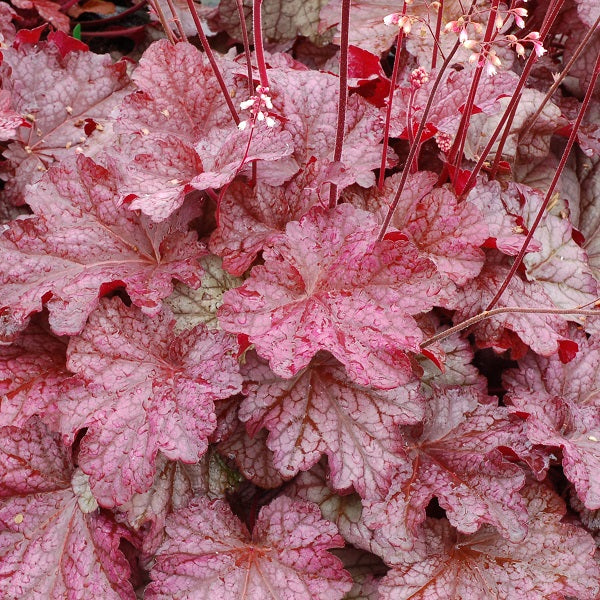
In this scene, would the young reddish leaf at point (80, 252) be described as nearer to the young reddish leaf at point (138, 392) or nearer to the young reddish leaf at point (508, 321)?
the young reddish leaf at point (138, 392)

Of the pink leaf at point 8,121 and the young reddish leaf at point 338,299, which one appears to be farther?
the pink leaf at point 8,121

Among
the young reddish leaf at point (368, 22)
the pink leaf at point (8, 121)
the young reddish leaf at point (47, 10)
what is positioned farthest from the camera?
the young reddish leaf at point (47, 10)

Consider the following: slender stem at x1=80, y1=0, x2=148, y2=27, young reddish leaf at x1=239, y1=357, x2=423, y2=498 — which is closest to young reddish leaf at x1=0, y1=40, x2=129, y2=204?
slender stem at x1=80, y1=0, x2=148, y2=27

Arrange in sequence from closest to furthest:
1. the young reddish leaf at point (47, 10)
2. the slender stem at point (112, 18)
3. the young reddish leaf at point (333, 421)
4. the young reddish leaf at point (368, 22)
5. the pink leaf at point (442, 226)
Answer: the young reddish leaf at point (333, 421) → the pink leaf at point (442, 226) → the young reddish leaf at point (368, 22) → the young reddish leaf at point (47, 10) → the slender stem at point (112, 18)

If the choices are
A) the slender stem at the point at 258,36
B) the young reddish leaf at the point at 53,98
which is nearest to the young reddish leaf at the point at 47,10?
the young reddish leaf at the point at 53,98

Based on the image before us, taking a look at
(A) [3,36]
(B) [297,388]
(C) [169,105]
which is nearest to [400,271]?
(B) [297,388]

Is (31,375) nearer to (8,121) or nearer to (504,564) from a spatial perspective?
(8,121)
